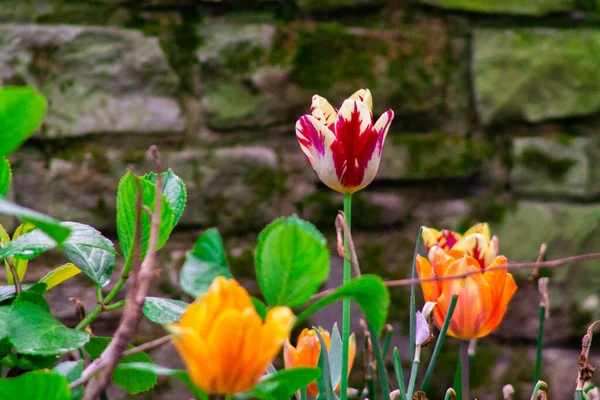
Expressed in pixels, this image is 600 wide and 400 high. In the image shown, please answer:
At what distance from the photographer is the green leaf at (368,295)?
0.22 m

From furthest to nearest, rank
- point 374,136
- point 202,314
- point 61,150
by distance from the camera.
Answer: point 61,150 → point 374,136 → point 202,314

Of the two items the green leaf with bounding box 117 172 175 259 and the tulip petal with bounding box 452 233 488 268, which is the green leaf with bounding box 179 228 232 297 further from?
the tulip petal with bounding box 452 233 488 268

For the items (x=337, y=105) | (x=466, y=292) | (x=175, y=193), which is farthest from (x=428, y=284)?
(x=337, y=105)

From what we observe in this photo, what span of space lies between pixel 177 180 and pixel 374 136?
4.8 inches

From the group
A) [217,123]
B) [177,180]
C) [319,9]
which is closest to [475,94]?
[319,9]

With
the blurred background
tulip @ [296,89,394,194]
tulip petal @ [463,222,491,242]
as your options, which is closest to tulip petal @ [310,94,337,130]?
tulip @ [296,89,394,194]

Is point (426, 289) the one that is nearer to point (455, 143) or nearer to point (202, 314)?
point (202, 314)

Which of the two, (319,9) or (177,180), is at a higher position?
(319,9)

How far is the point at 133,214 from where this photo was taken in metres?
0.27

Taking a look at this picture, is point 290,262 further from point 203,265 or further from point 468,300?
point 468,300

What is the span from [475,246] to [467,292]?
35 millimetres

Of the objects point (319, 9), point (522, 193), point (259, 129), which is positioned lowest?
point (522, 193)

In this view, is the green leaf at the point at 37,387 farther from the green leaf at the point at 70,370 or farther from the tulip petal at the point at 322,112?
the tulip petal at the point at 322,112

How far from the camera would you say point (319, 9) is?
48.8 inches
